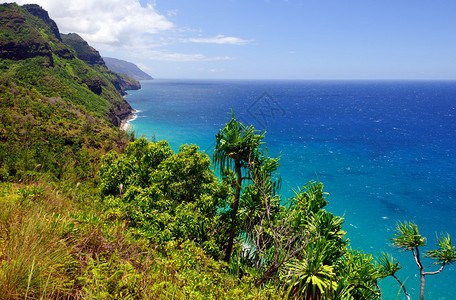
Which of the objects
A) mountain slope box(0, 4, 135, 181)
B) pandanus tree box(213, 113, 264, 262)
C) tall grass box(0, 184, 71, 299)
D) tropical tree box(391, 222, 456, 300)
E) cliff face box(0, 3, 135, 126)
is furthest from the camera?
cliff face box(0, 3, 135, 126)

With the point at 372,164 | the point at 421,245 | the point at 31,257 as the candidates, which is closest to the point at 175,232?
the point at 31,257

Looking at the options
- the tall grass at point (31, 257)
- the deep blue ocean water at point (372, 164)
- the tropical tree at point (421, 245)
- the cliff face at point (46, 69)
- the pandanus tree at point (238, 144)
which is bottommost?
the deep blue ocean water at point (372, 164)

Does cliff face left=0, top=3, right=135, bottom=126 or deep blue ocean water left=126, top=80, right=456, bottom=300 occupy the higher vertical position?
cliff face left=0, top=3, right=135, bottom=126

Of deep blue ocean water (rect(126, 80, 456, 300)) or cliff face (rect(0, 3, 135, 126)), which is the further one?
cliff face (rect(0, 3, 135, 126))

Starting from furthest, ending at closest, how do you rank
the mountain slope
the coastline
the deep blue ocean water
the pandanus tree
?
the coastline
the deep blue ocean water
the mountain slope
the pandanus tree

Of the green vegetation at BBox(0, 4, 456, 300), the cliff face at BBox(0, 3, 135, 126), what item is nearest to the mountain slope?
the cliff face at BBox(0, 3, 135, 126)

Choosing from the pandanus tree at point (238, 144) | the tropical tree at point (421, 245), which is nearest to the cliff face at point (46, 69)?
the pandanus tree at point (238, 144)

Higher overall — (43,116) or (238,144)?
(238,144)

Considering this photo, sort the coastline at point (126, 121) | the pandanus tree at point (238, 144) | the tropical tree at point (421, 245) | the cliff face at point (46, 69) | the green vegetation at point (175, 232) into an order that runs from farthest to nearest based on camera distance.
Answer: the coastline at point (126, 121) < the cliff face at point (46, 69) < the tropical tree at point (421, 245) < the pandanus tree at point (238, 144) < the green vegetation at point (175, 232)

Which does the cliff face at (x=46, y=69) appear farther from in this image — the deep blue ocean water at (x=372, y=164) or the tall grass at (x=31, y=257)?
the tall grass at (x=31, y=257)

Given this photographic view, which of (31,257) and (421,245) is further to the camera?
(421,245)

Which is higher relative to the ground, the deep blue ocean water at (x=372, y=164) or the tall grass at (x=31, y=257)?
the tall grass at (x=31, y=257)

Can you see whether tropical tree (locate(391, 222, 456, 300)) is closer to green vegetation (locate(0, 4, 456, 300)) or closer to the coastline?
green vegetation (locate(0, 4, 456, 300))

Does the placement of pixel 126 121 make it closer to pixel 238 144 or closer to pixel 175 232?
pixel 175 232
